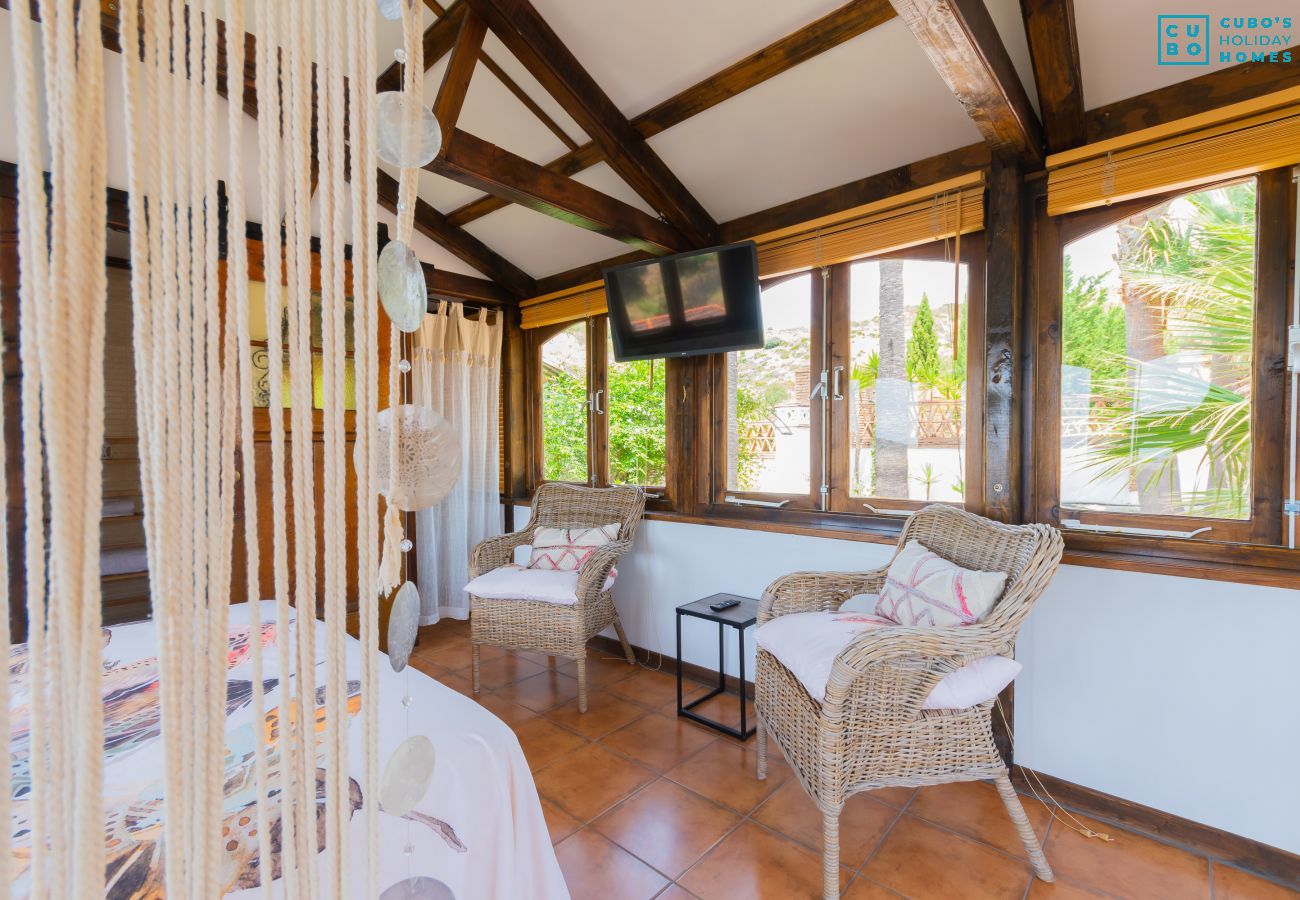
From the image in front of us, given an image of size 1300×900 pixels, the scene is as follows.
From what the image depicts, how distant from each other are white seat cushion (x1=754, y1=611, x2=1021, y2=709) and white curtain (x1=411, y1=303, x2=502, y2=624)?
2287 mm

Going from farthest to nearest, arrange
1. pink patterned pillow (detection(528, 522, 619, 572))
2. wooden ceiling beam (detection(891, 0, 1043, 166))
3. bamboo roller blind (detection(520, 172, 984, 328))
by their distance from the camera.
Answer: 1. pink patterned pillow (detection(528, 522, 619, 572))
2. bamboo roller blind (detection(520, 172, 984, 328))
3. wooden ceiling beam (detection(891, 0, 1043, 166))

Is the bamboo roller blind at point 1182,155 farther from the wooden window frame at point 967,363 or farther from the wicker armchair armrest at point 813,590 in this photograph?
the wicker armchair armrest at point 813,590

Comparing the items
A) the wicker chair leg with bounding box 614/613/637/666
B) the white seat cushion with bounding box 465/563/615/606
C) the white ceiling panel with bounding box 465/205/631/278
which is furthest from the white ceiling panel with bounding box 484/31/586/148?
the wicker chair leg with bounding box 614/613/637/666

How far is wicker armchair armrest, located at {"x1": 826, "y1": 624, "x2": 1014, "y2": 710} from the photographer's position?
161cm

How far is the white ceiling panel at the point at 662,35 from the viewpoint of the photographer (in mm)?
2107

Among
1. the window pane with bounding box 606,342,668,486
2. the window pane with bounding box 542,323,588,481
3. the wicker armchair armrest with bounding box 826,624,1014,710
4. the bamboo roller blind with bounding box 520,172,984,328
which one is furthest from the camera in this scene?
the window pane with bounding box 542,323,588,481

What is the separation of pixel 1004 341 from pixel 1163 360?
0.44 m

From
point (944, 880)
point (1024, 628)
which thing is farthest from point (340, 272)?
point (1024, 628)

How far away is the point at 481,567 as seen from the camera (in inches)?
124

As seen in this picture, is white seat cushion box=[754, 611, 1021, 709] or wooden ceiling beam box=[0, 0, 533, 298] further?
wooden ceiling beam box=[0, 0, 533, 298]

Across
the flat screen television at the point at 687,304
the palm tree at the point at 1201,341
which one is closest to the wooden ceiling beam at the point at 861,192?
the flat screen television at the point at 687,304

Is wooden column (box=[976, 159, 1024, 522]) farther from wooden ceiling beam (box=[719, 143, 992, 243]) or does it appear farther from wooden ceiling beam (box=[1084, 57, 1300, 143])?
wooden ceiling beam (box=[1084, 57, 1300, 143])

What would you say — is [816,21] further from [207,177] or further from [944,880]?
[944,880]

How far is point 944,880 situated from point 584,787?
3.62 feet
